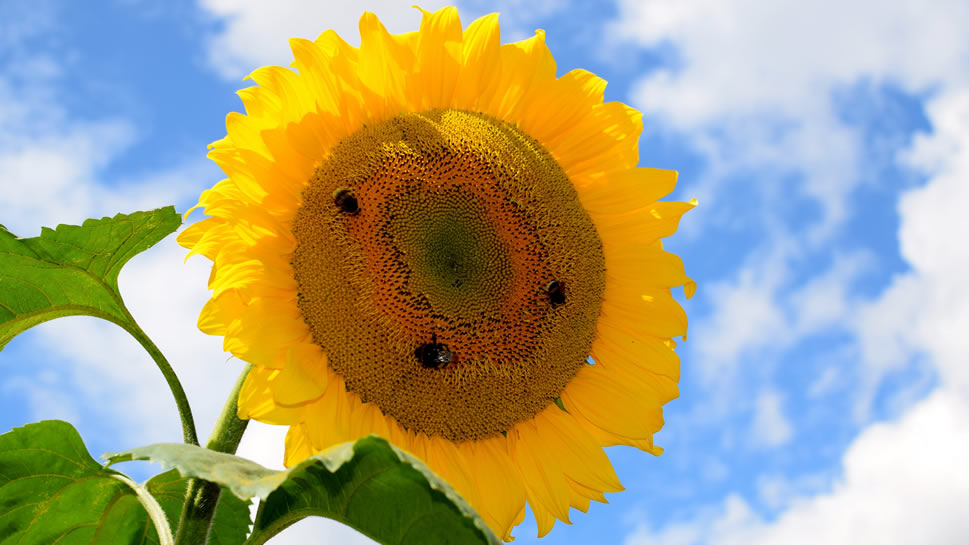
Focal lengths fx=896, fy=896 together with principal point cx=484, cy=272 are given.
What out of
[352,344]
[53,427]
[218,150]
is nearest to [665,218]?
[352,344]

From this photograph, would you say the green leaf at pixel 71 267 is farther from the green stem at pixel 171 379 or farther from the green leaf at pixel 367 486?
the green leaf at pixel 367 486

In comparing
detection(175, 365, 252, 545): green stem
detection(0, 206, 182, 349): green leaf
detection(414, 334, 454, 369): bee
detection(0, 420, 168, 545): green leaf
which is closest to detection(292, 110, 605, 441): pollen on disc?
detection(414, 334, 454, 369): bee

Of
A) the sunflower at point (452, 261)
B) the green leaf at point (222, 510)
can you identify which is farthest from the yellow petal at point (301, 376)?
the green leaf at point (222, 510)

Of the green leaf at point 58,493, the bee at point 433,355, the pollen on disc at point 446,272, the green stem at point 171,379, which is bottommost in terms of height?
the green leaf at point 58,493

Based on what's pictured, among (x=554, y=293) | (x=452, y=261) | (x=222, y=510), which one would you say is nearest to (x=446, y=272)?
(x=452, y=261)

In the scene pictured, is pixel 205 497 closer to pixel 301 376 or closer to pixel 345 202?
pixel 301 376

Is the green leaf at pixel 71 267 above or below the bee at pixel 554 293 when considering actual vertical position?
below
